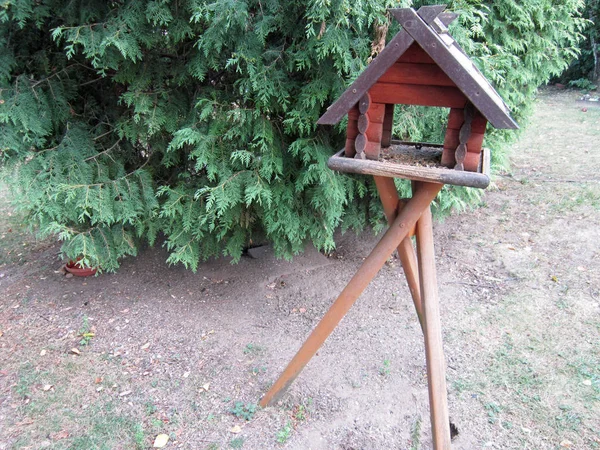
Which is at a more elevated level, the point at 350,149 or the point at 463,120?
the point at 463,120

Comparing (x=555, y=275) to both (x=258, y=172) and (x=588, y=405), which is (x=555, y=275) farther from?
(x=258, y=172)

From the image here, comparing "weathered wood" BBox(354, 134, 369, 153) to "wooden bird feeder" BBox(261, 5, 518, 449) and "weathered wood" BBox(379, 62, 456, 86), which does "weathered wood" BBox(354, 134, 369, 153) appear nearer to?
"wooden bird feeder" BBox(261, 5, 518, 449)

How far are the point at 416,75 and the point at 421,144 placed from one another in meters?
0.59

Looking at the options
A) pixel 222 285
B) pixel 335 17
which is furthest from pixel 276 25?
pixel 222 285

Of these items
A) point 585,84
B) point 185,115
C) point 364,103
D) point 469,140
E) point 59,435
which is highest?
point 364,103

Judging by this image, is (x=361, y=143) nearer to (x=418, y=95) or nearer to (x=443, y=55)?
(x=418, y=95)

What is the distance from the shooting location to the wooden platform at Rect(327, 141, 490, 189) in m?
1.68

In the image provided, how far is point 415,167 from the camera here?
1731 millimetres

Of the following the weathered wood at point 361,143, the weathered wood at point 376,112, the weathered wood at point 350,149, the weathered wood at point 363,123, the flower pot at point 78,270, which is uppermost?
the weathered wood at point 376,112

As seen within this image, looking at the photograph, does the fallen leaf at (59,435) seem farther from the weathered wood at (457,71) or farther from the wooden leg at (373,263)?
the weathered wood at (457,71)

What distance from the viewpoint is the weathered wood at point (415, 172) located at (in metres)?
1.67

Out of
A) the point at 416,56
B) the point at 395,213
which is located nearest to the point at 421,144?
the point at 395,213

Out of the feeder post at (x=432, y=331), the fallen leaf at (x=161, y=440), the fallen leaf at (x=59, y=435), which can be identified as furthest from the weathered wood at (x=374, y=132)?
the fallen leaf at (x=59, y=435)

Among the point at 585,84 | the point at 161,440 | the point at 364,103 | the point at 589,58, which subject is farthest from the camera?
the point at 589,58
